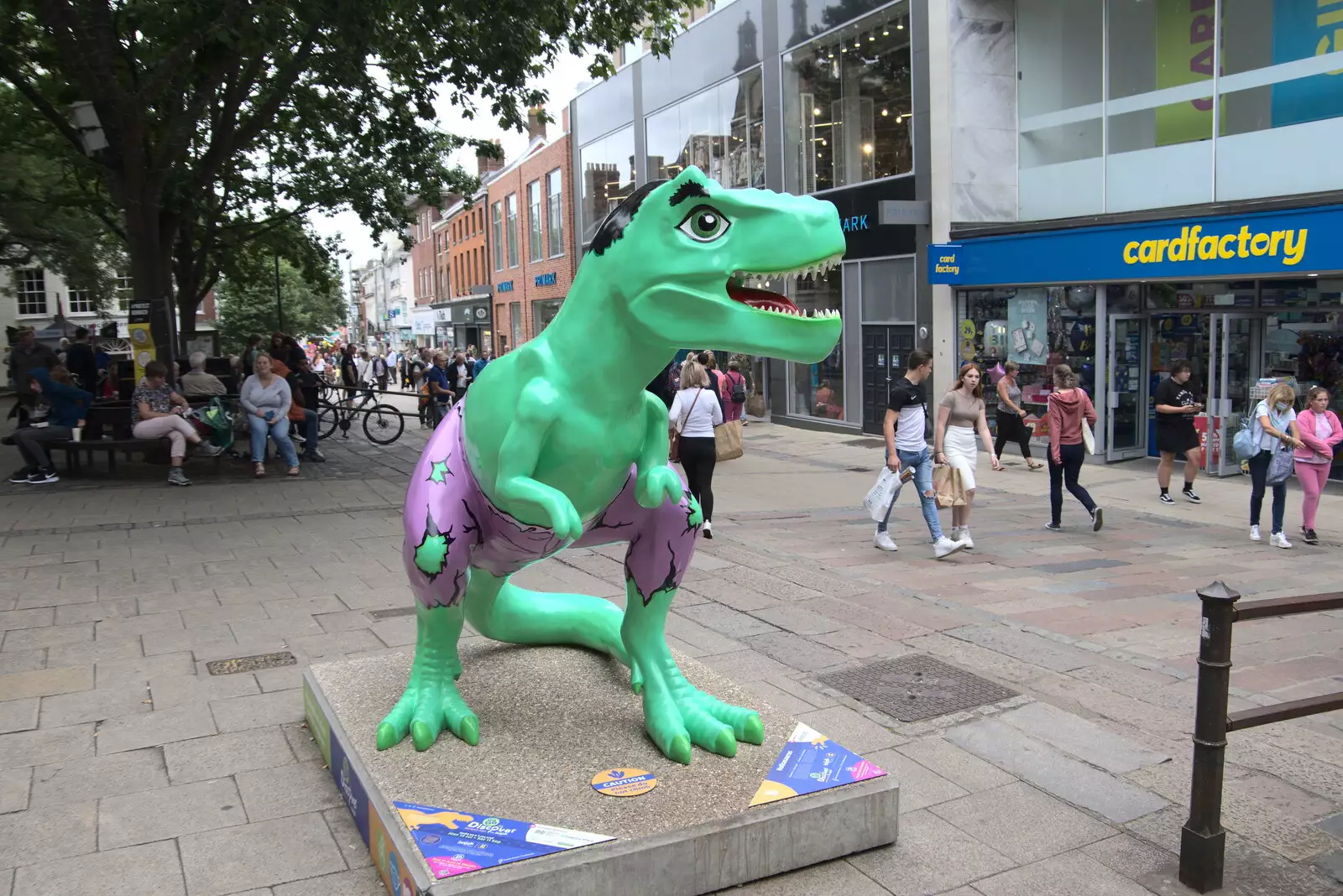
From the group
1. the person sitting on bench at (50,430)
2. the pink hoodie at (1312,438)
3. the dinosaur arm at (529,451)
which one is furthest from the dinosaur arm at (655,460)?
the person sitting on bench at (50,430)

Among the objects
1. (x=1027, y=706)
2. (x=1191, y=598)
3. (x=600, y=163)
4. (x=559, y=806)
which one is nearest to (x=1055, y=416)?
(x=1191, y=598)

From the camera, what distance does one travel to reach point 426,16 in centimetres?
1102

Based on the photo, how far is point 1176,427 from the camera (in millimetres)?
11062

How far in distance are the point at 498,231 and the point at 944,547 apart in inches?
1325

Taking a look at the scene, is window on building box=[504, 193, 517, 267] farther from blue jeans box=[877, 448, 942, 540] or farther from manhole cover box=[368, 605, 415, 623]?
manhole cover box=[368, 605, 415, 623]

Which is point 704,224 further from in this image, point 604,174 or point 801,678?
point 604,174

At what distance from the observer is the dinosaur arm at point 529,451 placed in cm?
333

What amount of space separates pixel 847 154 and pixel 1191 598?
1294cm

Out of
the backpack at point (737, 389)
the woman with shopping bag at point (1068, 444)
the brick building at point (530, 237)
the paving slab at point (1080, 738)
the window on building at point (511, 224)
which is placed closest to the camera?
the paving slab at point (1080, 738)

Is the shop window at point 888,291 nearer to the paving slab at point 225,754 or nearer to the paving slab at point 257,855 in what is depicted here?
the paving slab at point 225,754

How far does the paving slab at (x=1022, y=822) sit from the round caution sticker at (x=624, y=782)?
1137 millimetres

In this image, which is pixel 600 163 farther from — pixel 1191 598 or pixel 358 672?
pixel 358 672

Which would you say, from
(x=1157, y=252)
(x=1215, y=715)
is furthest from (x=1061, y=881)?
(x=1157, y=252)

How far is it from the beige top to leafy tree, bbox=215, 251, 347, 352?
58.6ft
